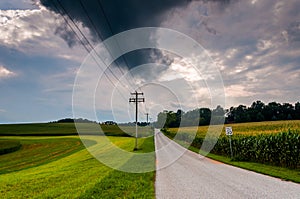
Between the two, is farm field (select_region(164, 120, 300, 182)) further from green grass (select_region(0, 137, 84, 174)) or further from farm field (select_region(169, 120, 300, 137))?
green grass (select_region(0, 137, 84, 174))

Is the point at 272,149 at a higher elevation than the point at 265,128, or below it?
below

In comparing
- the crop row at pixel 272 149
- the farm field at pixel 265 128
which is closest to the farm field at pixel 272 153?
the crop row at pixel 272 149

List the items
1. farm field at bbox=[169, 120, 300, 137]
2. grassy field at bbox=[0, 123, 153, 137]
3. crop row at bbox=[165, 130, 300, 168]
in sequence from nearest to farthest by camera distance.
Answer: crop row at bbox=[165, 130, 300, 168], farm field at bbox=[169, 120, 300, 137], grassy field at bbox=[0, 123, 153, 137]

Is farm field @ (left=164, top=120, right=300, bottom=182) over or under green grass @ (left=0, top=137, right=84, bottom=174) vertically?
over

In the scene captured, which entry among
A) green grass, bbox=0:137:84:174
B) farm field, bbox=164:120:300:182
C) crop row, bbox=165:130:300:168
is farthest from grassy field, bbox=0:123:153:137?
farm field, bbox=164:120:300:182

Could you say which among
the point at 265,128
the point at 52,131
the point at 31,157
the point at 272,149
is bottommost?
the point at 31,157

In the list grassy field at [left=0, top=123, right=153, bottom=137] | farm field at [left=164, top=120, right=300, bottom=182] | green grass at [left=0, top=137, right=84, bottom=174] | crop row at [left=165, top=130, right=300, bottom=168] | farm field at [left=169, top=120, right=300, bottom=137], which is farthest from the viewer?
grassy field at [left=0, top=123, right=153, bottom=137]

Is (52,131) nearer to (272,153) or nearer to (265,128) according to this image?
(265,128)

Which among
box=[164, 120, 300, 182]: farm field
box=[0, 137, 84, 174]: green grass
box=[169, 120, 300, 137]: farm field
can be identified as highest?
box=[169, 120, 300, 137]: farm field

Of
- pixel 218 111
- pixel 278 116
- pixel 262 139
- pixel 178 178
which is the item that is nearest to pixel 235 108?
pixel 218 111

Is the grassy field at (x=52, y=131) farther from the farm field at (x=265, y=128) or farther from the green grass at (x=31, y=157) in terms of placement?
the farm field at (x=265, y=128)

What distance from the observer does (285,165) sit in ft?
59.8

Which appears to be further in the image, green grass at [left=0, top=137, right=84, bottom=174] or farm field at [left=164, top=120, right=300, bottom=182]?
green grass at [left=0, top=137, right=84, bottom=174]

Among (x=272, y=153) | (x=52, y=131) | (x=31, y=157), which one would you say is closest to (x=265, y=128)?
(x=272, y=153)
